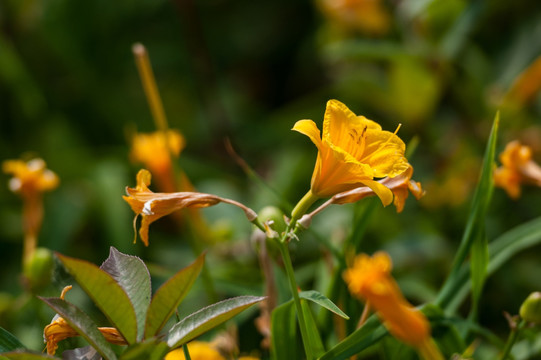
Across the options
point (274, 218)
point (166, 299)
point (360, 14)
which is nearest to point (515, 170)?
point (274, 218)

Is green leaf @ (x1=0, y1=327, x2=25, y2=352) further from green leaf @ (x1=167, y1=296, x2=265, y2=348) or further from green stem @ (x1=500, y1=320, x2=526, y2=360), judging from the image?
green stem @ (x1=500, y1=320, x2=526, y2=360)

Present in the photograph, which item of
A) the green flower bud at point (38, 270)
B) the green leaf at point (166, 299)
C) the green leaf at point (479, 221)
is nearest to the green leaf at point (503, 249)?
the green leaf at point (479, 221)

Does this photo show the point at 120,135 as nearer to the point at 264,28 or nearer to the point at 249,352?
the point at 264,28

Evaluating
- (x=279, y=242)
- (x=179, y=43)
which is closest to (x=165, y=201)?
(x=279, y=242)

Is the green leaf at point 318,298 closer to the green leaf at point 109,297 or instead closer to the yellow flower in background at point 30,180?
the green leaf at point 109,297

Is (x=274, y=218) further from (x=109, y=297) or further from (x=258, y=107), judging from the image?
(x=258, y=107)
